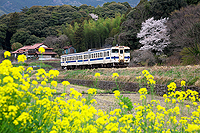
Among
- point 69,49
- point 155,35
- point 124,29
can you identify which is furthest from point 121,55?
point 69,49

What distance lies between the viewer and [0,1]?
434 feet

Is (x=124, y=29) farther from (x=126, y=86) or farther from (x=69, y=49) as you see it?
(x=69, y=49)

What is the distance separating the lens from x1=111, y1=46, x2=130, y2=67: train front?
15.4 metres

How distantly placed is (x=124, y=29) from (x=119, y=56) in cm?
1146

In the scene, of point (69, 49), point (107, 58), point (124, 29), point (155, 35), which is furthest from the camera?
point (69, 49)

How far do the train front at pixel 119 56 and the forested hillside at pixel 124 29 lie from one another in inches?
103

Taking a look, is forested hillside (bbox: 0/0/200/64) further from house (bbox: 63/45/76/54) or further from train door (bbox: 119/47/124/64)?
train door (bbox: 119/47/124/64)

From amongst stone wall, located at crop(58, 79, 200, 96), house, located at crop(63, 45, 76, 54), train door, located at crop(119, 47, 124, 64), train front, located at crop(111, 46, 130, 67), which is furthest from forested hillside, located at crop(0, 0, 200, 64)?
stone wall, located at crop(58, 79, 200, 96)

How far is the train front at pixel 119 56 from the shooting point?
1537 cm

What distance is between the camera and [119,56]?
15.7 metres

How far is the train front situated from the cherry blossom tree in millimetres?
4766

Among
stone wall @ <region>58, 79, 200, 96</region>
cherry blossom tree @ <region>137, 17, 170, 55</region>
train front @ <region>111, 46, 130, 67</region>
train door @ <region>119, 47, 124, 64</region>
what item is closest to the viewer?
stone wall @ <region>58, 79, 200, 96</region>

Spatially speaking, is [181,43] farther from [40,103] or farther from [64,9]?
[64,9]

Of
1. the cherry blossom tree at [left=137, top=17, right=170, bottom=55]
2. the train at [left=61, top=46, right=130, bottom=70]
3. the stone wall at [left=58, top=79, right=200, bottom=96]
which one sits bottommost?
the stone wall at [left=58, top=79, right=200, bottom=96]
